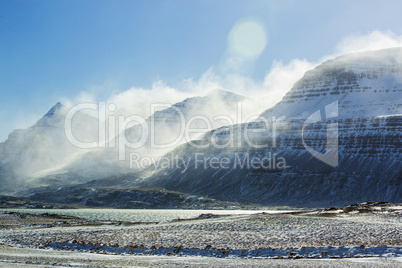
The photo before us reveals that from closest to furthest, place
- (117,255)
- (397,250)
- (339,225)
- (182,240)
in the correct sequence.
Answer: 1. (397,250)
2. (117,255)
3. (182,240)
4. (339,225)

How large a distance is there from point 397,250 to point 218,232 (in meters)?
20.7

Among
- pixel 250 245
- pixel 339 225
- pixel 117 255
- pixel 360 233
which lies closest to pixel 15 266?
pixel 117 255

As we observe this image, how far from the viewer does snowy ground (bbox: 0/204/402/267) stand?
31891 millimetres

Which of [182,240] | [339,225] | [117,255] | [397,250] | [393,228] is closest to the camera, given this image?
[397,250]

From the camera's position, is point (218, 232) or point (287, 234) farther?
point (218, 232)

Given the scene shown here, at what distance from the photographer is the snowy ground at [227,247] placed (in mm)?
31891

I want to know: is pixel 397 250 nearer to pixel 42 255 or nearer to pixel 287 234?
pixel 287 234

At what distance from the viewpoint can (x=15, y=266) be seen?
29172 millimetres

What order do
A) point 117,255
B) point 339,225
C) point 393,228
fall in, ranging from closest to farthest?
1. point 117,255
2. point 393,228
3. point 339,225

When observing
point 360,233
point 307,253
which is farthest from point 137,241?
point 360,233

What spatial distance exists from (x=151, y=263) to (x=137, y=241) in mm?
12858

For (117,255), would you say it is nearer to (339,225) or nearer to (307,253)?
(307,253)

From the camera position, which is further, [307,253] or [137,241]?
[137,241]

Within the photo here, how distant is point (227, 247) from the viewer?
37969mm
